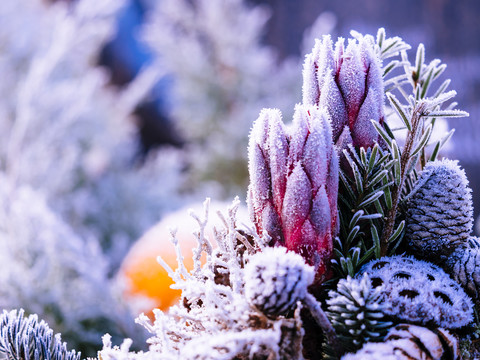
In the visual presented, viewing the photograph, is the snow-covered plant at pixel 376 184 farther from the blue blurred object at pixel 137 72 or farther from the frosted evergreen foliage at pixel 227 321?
the blue blurred object at pixel 137 72

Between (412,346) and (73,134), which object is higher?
(73,134)

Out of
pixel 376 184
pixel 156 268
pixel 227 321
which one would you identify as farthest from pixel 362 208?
pixel 156 268

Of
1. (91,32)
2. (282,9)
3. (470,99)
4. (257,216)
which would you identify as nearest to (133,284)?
(257,216)

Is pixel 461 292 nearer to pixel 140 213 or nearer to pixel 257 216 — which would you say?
pixel 257 216

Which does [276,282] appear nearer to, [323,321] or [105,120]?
[323,321]

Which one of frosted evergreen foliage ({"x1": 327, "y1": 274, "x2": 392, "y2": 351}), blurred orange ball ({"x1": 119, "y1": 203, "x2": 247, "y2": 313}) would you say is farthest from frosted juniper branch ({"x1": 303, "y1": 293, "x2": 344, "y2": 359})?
blurred orange ball ({"x1": 119, "y1": 203, "x2": 247, "y2": 313})

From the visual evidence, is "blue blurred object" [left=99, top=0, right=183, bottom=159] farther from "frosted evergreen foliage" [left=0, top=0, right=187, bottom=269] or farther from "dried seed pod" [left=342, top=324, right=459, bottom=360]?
"dried seed pod" [left=342, top=324, right=459, bottom=360]
